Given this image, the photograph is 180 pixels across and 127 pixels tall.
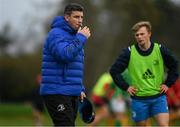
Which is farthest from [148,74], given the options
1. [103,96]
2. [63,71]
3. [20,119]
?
[20,119]

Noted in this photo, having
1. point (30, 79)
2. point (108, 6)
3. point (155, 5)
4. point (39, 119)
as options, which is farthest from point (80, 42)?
point (30, 79)

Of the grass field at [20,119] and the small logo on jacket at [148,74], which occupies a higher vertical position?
the small logo on jacket at [148,74]

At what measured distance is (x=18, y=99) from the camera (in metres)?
61.8

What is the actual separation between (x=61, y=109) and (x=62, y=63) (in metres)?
0.60

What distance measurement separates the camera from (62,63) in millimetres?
8602

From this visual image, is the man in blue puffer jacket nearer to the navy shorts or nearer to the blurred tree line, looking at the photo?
the navy shorts

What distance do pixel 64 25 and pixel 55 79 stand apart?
737mm

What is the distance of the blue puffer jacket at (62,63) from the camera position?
8484mm

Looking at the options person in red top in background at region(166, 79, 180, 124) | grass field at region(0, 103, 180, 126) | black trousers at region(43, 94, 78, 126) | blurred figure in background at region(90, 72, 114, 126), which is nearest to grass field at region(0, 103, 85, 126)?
grass field at region(0, 103, 180, 126)

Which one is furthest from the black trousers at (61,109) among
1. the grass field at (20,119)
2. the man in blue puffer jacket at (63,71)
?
Answer: the grass field at (20,119)

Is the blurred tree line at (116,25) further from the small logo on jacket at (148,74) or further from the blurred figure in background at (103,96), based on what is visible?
the small logo on jacket at (148,74)

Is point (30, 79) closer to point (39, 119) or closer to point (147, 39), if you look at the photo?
point (39, 119)

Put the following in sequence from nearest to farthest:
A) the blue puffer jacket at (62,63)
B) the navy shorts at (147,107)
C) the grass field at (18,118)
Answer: the blue puffer jacket at (62,63) → the navy shorts at (147,107) → the grass field at (18,118)

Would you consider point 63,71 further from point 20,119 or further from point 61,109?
point 20,119
